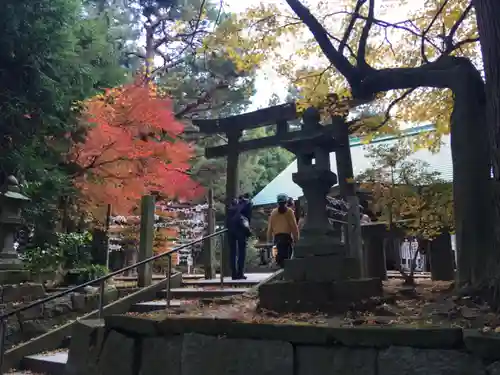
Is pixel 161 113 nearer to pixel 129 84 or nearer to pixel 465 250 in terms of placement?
pixel 129 84

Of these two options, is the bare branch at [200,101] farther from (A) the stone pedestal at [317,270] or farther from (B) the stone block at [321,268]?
(B) the stone block at [321,268]

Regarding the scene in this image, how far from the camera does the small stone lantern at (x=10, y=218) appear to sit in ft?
25.6

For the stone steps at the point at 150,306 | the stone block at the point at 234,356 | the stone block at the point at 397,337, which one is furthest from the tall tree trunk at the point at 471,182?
the stone steps at the point at 150,306

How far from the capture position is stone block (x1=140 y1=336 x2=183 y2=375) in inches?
161

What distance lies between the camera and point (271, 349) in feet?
11.7

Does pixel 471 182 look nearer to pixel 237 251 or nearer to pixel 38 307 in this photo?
pixel 237 251

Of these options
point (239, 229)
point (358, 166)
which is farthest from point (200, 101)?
point (239, 229)

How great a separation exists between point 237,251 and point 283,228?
149cm

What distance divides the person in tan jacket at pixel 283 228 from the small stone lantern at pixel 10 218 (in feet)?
14.9

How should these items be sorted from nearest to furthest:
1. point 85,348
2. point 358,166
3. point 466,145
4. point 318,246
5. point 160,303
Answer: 1. point 466,145
2. point 85,348
3. point 318,246
4. point 160,303
5. point 358,166

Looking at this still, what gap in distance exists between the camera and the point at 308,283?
15.9ft

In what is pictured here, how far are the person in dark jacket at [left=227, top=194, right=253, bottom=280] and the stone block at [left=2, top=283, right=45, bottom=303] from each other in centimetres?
351

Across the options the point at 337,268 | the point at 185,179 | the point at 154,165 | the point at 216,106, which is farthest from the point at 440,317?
the point at 216,106

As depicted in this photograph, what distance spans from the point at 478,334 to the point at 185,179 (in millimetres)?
11276
